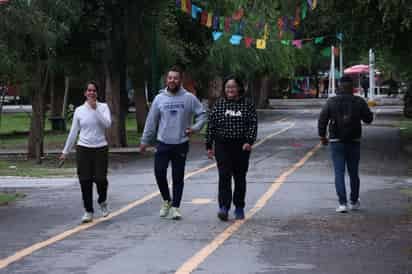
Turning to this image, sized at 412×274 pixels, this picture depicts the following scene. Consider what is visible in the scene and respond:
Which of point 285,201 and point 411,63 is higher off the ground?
point 411,63

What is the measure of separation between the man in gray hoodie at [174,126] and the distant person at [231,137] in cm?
29

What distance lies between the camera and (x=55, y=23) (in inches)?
907

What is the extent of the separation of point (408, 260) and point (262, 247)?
157cm

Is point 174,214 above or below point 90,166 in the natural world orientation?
below

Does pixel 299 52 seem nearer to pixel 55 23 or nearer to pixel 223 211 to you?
pixel 55 23

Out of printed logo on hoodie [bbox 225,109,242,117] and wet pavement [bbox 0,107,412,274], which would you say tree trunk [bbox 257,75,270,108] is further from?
printed logo on hoodie [bbox 225,109,242,117]

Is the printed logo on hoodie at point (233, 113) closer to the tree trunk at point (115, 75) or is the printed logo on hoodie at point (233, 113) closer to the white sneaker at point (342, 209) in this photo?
the white sneaker at point (342, 209)

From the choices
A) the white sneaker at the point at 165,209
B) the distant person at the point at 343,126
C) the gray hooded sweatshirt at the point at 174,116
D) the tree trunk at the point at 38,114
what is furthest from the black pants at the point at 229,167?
the tree trunk at the point at 38,114

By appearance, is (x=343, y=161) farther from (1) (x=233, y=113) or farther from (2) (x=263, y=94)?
(2) (x=263, y=94)

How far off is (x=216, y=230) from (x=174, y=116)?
174 centimetres

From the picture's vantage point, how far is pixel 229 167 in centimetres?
1239

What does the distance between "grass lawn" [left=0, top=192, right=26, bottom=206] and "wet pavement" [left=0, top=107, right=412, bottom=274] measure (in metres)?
0.23

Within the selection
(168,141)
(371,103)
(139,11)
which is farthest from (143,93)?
(168,141)

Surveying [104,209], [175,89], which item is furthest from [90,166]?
[175,89]
